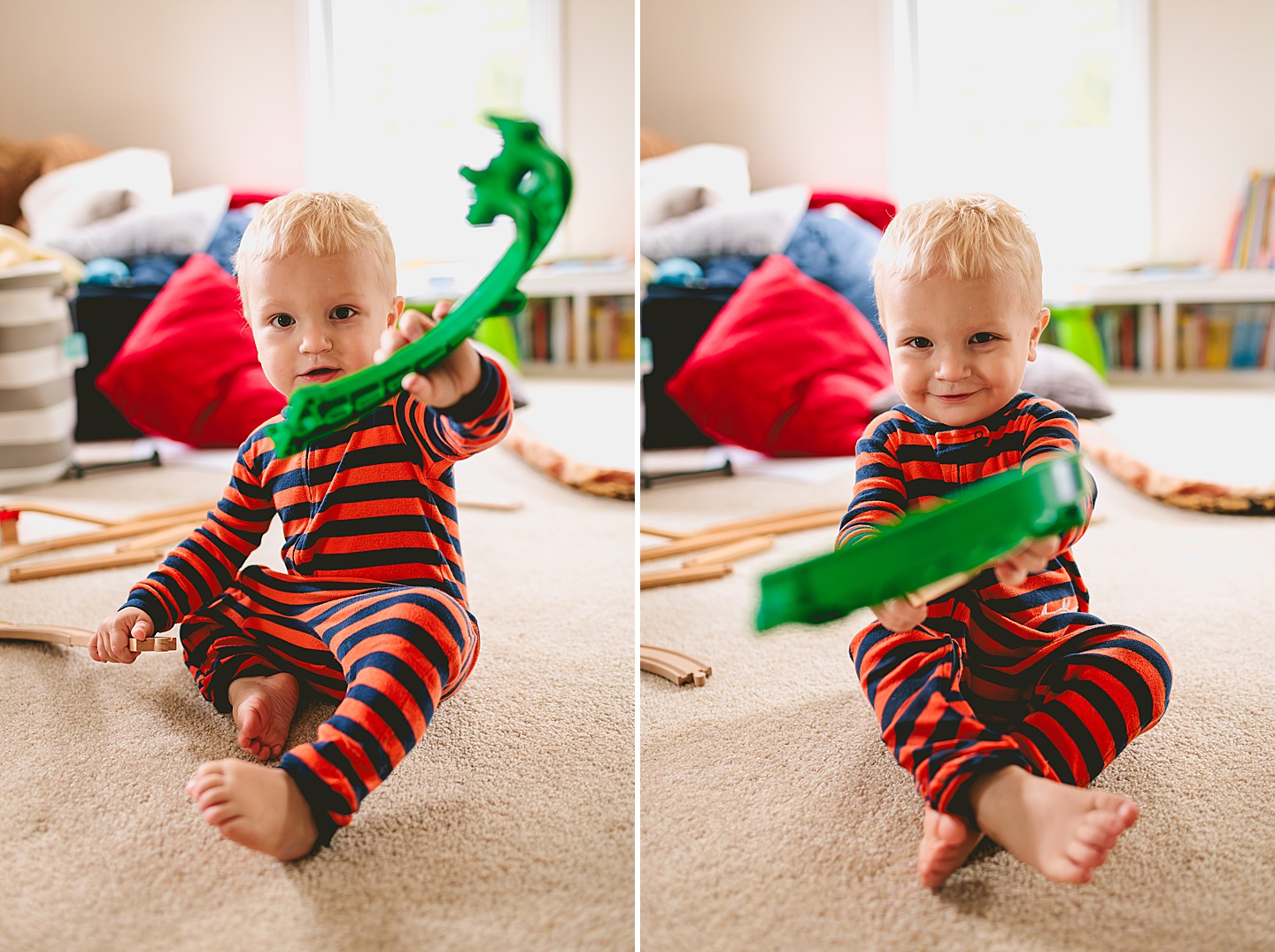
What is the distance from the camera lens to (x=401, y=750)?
23.7 inches

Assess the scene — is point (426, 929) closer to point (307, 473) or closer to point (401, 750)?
point (401, 750)

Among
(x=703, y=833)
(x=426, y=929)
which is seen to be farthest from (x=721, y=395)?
(x=426, y=929)

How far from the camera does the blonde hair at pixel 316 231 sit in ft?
2.27

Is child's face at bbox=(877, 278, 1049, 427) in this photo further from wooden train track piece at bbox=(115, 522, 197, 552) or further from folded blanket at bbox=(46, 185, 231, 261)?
wooden train track piece at bbox=(115, 522, 197, 552)

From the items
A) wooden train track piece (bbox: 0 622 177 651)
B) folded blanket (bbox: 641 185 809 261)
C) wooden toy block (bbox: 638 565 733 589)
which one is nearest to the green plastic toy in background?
wooden train track piece (bbox: 0 622 177 651)

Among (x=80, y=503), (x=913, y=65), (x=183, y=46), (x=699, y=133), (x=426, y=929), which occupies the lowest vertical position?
(x=426, y=929)

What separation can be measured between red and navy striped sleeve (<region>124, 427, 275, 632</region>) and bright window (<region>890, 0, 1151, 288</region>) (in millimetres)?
1693

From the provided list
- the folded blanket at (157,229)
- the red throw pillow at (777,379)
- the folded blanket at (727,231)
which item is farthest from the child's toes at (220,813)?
the folded blanket at (727,231)

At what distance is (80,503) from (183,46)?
0.73 m

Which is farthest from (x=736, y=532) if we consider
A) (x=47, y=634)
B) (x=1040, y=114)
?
(x=1040, y=114)

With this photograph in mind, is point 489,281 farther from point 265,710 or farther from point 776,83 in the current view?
point 776,83

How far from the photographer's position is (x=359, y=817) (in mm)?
621

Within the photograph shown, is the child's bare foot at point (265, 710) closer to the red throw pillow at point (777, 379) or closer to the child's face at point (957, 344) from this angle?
the child's face at point (957, 344)

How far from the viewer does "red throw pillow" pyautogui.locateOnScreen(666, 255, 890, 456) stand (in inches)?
62.6
